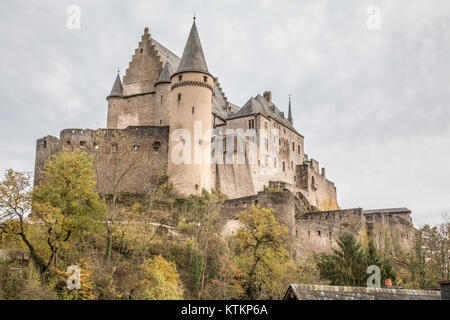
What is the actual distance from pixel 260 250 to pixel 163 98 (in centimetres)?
1999

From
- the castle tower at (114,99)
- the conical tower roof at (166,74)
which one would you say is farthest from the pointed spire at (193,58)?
the castle tower at (114,99)

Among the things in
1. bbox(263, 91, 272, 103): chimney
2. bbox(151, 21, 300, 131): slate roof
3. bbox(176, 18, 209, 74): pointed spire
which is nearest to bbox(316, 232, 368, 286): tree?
bbox(176, 18, 209, 74): pointed spire

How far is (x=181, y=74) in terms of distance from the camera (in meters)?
40.3

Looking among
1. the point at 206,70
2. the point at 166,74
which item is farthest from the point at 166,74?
the point at 206,70

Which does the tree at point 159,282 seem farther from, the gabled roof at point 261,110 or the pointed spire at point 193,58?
the gabled roof at point 261,110

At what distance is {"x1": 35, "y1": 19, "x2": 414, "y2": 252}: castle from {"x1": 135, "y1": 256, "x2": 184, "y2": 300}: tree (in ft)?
28.4

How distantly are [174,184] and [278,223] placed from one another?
8.75 metres

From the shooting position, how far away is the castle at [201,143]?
3884cm

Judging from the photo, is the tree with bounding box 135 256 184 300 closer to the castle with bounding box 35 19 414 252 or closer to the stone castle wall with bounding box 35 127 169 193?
the castle with bounding box 35 19 414 252

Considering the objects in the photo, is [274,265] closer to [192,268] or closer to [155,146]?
[192,268]

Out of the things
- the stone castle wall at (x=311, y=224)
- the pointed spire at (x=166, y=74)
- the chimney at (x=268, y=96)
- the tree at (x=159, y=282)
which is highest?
the chimney at (x=268, y=96)

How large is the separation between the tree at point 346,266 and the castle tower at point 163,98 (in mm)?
19846

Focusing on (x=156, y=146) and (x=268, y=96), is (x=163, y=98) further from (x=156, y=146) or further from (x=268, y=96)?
(x=268, y=96)
